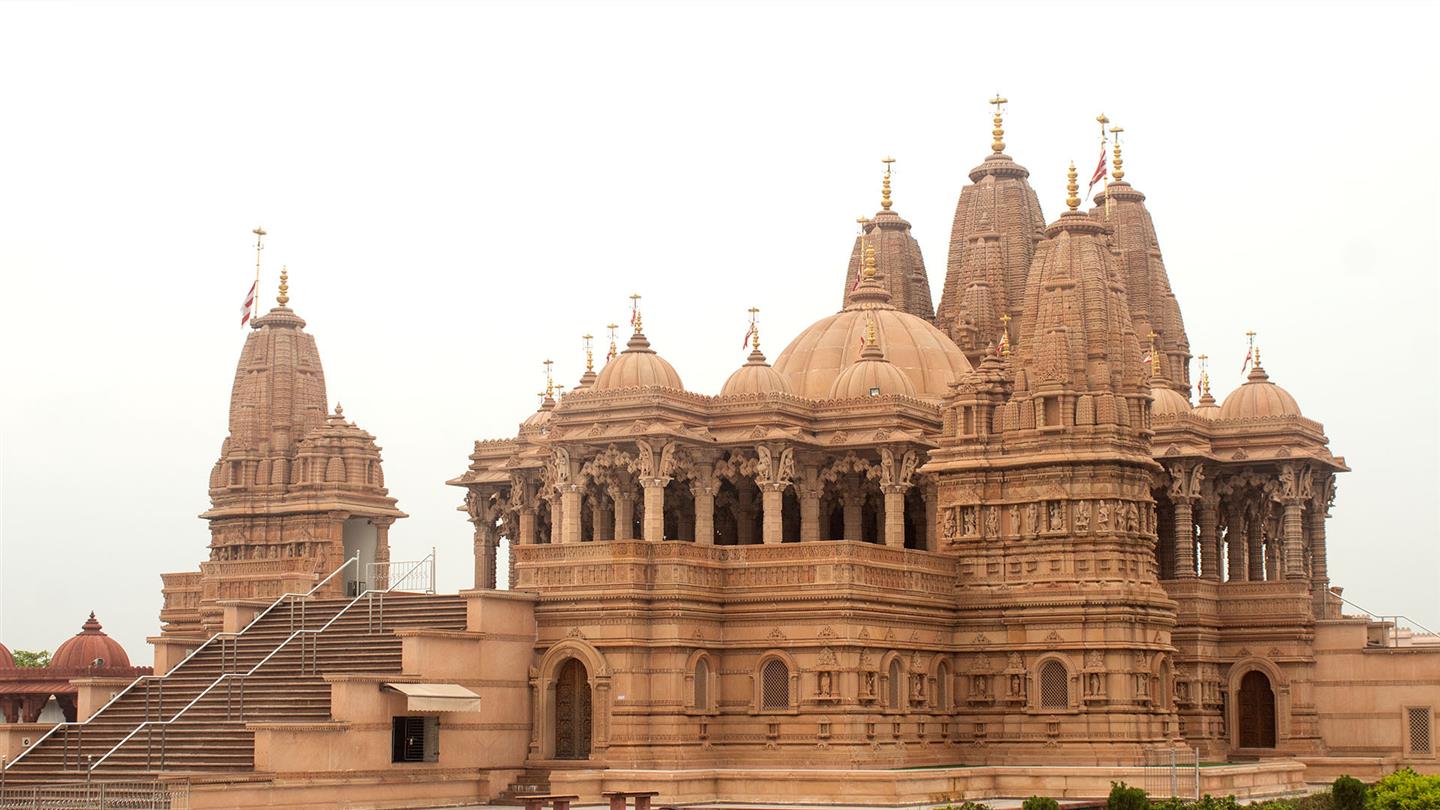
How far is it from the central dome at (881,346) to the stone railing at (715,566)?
1014cm

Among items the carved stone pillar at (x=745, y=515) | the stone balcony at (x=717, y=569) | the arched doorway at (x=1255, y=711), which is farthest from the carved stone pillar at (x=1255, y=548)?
the stone balcony at (x=717, y=569)

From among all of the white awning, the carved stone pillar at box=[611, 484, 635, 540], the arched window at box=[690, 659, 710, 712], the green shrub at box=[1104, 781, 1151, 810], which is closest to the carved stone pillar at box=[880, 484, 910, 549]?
the carved stone pillar at box=[611, 484, 635, 540]

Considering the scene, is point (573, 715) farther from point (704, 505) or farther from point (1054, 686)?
point (1054, 686)

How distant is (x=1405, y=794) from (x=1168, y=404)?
62.3ft

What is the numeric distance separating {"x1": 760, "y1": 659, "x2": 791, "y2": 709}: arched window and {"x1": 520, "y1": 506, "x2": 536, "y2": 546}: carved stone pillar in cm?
1354

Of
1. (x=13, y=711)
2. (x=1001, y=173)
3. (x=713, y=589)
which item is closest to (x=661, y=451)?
(x=713, y=589)

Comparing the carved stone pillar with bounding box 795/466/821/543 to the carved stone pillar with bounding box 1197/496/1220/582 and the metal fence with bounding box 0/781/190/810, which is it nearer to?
the carved stone pillar with bounding box 1197/496/1220/582

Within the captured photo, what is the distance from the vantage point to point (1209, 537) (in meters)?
59.5

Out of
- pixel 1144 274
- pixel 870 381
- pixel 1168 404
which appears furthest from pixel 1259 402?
pixel 870 381

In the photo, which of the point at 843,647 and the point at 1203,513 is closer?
the point at 843,647

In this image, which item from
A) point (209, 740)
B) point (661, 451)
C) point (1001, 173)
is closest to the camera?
point (209, 740)

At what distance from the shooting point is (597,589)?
48.1 metres

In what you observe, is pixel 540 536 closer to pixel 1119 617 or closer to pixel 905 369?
pixel 905 369

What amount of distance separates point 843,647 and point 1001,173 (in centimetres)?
2212
